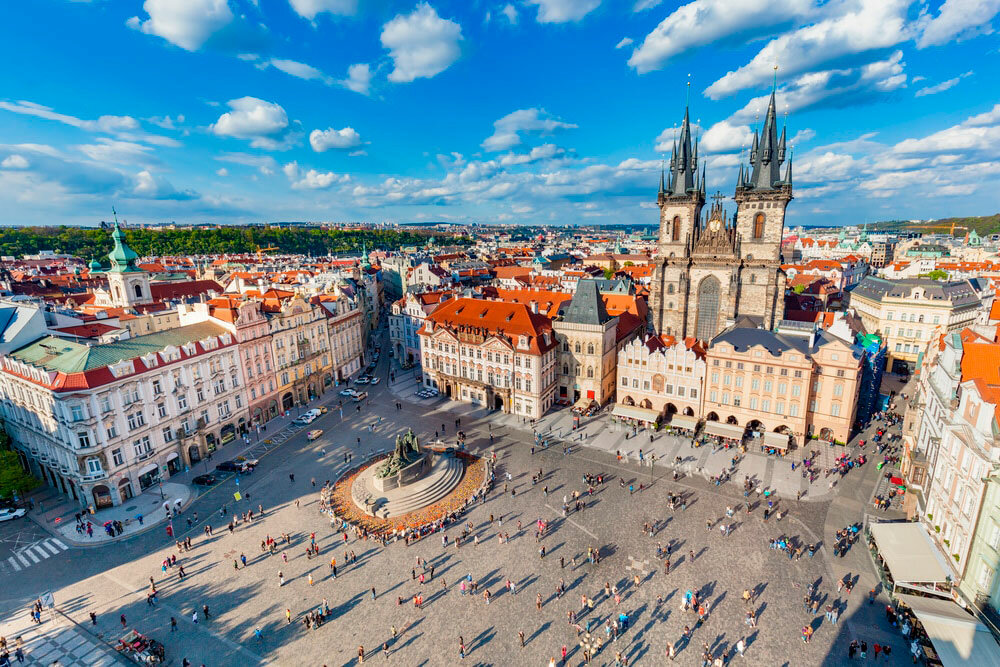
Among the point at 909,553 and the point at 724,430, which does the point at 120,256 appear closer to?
the point at 724,430

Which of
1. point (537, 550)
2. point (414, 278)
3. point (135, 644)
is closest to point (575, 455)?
point (537, 550)

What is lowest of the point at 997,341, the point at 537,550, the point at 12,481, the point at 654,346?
the point at 537,550

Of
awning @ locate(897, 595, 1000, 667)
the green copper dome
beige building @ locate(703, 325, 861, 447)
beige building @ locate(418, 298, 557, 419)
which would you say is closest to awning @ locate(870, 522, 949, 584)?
awning @ locate(897, 595, 1000, 667)

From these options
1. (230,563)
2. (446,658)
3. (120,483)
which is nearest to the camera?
(446,658)

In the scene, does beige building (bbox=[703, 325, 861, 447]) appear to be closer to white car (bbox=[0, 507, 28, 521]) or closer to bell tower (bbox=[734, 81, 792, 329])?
bell tower (bbox=[734, 81, 792, 329])

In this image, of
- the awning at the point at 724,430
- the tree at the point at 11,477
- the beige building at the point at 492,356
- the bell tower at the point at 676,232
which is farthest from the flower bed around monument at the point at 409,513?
the bell tower at the point at 676,232

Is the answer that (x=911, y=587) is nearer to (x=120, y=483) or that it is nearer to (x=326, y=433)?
(x=326, y=433)
